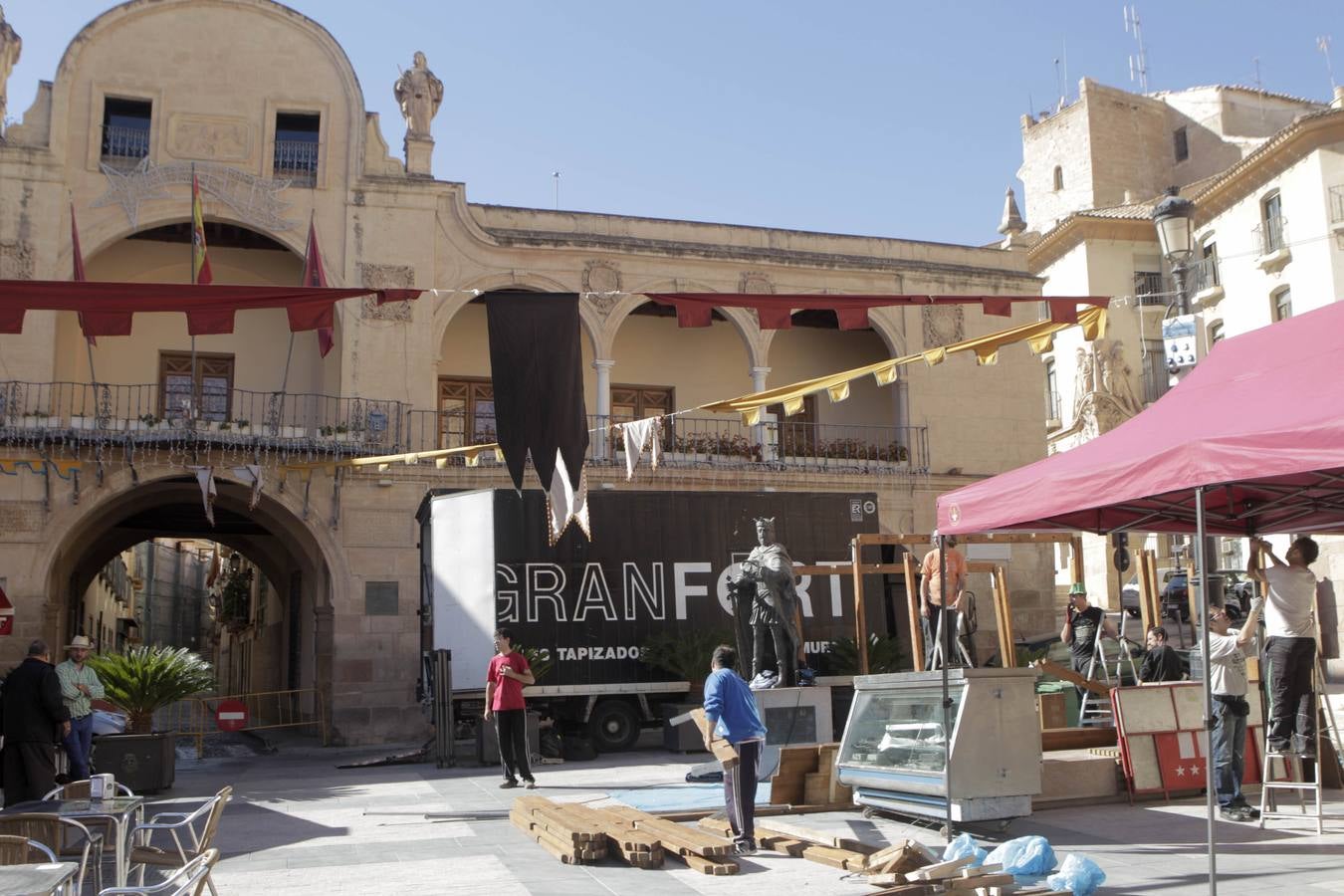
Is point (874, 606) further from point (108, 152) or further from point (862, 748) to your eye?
point (108, 152)

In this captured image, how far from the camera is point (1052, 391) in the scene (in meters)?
43.1

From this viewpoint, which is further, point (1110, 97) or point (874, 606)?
point (1110, 97)

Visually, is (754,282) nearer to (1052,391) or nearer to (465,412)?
(465,412)

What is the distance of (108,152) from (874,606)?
638 inches

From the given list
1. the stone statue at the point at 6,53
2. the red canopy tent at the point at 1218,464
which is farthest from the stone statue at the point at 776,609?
the stone statue at the point at 6,53

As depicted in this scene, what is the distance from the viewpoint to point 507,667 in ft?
41.7

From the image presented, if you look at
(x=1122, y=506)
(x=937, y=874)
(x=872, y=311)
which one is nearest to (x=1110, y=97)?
(x=872, y=311)

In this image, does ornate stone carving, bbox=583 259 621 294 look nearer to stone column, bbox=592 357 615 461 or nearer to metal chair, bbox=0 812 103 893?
stone column, bbox=592 357 615 461

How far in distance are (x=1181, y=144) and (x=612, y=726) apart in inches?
1550

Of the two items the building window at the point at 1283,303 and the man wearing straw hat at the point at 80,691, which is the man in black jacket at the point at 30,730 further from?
the building window at the point at 1283,303

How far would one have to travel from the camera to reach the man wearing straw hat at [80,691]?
1190cm

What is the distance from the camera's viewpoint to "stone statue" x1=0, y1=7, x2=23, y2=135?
75.2 ft

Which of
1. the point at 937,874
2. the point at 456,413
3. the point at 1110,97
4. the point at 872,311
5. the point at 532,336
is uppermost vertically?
the point at 1110,97

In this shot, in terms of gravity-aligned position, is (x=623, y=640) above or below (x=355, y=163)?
below
